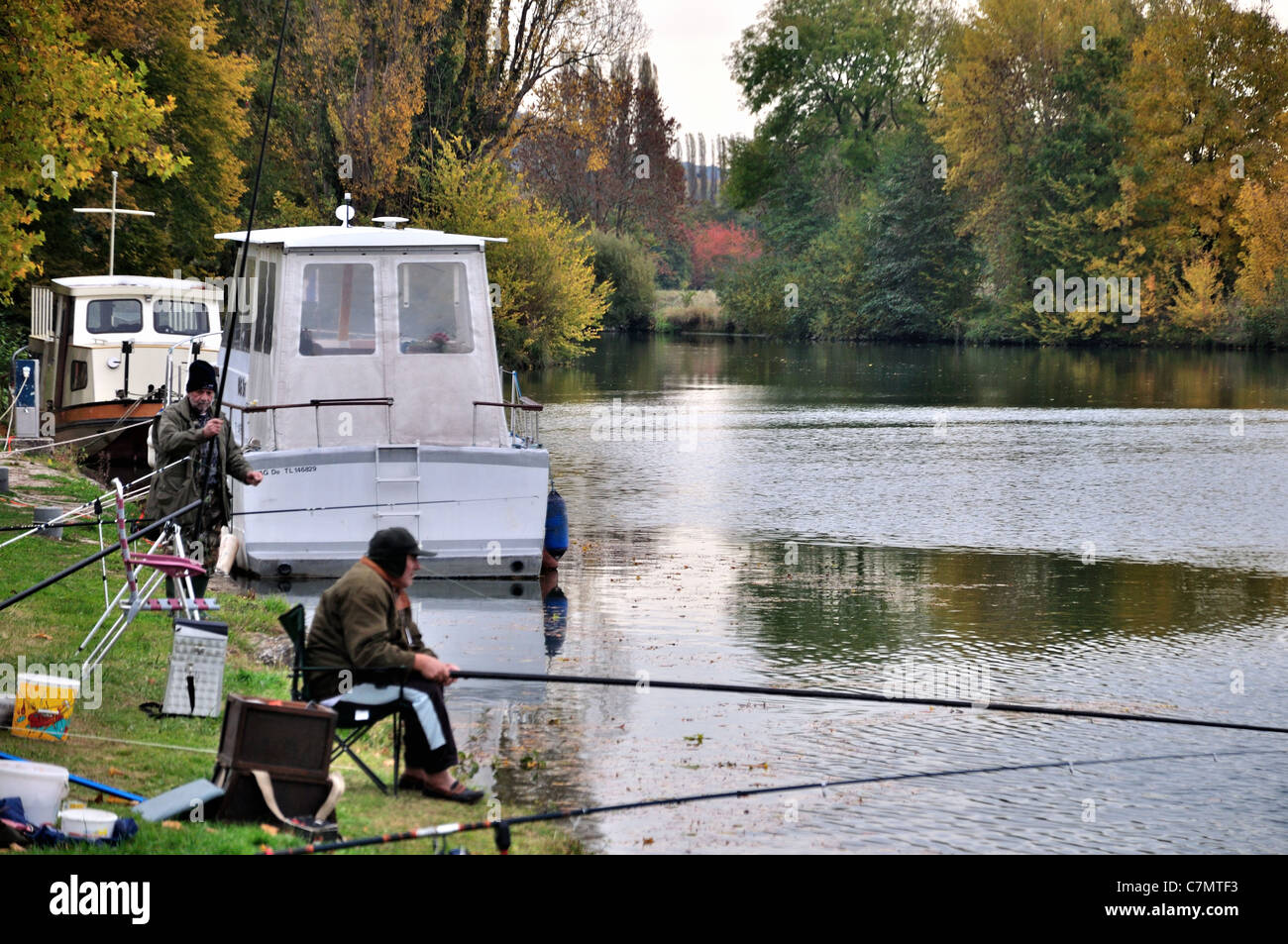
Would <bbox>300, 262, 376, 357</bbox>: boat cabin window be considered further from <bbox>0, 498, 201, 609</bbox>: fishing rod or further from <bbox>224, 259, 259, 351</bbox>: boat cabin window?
<bbox>0, 498, 201, 609</bbox>: fishing rod

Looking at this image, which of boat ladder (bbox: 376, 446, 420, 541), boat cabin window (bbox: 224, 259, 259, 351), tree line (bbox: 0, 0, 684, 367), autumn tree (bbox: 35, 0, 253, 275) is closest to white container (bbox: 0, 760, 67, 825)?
boat ladder (bbox: 376, 446, 420, 541)

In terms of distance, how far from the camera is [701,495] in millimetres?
24516

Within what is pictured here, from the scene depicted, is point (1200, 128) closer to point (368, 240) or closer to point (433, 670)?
point (368, 240)

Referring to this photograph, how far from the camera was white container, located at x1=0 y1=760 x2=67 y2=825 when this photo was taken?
7.14 m

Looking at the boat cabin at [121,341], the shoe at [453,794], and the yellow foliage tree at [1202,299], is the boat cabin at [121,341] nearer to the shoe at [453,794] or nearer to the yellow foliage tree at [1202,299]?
the shoe at [453,794]

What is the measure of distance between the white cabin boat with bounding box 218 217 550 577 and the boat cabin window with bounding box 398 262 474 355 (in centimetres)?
2

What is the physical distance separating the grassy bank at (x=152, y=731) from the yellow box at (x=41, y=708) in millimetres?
66

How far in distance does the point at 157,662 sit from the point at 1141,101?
63598mm

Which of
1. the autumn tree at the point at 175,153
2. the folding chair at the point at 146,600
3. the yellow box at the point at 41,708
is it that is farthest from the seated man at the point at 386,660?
the autumn tree at the point at 175,153

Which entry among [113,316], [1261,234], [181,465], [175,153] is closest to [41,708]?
[181,465]

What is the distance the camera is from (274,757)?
7.86 metres

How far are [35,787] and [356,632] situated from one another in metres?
1.94
